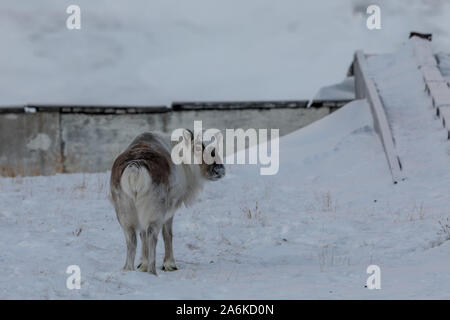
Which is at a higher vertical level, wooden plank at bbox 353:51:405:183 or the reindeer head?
wooden plank at bbox 353:51:405:183

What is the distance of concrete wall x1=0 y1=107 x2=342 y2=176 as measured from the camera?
17.7 metres

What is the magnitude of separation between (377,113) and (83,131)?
9.23m

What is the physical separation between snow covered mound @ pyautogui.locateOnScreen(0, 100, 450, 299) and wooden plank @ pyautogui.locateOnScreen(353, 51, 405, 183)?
1.03 feet

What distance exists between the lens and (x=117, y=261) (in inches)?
268

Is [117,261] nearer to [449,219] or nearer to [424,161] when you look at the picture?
[449,219]

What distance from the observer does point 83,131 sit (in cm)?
1795

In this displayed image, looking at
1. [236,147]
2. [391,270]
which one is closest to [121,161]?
[391,270]

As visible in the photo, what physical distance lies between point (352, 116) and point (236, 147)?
441 centimetres

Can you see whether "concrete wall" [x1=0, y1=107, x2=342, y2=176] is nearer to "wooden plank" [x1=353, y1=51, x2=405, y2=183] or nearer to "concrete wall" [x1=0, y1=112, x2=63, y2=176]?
"concrete wall" [x1=0, y1=112, x2=63, y2=176]

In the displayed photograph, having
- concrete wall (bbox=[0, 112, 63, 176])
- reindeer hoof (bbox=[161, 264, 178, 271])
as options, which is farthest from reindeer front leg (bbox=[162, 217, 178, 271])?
concrete wall (bbox=[0, 112, 63, 176])

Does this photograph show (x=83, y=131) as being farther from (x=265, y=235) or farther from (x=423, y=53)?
→ (x=265, y=235)

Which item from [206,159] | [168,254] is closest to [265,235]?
[206,159]
